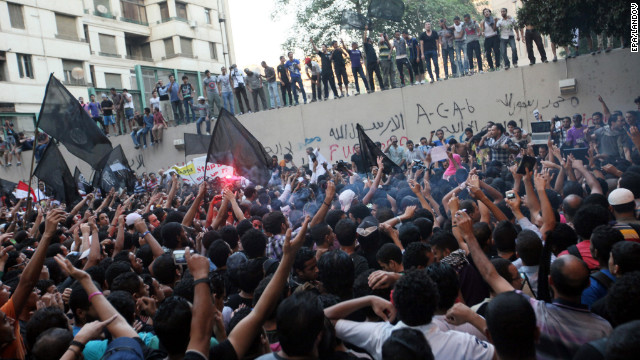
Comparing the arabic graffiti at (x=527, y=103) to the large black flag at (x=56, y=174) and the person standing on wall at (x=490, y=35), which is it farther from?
the large black flag at (x=56, y=174)

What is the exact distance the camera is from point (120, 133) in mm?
22297

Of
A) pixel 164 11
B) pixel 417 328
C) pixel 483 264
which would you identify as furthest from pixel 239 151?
pixel 164 11

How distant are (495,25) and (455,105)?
7.98 feet

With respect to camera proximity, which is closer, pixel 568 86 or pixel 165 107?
pixel 568 86

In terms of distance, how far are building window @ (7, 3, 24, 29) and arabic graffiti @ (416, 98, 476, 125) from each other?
90.5 feet

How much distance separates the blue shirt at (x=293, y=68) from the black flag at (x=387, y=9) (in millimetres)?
3323

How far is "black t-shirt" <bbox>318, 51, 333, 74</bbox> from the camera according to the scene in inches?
663

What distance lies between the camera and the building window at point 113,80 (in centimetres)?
3825

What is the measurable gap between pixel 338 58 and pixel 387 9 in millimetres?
2076

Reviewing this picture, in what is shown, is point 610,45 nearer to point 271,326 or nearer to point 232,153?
point 232,153

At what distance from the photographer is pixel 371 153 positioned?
896cm

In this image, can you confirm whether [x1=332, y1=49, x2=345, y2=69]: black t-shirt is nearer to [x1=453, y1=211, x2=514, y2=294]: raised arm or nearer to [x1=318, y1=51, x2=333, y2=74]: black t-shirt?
[x1=318, y1=51, x2=333, y2=74]: black t-shirt

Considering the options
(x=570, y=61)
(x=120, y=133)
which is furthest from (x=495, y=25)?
(x=120, y=133)

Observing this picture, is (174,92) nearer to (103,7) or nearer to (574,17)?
(574,17)
